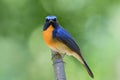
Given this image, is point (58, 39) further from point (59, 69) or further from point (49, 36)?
point (59, 69)

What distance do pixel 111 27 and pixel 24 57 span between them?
97 centimetres

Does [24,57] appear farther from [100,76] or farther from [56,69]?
[56,69]

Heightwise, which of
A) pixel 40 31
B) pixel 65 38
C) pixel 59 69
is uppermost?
pixel 40 31

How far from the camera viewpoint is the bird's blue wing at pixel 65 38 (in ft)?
13.5

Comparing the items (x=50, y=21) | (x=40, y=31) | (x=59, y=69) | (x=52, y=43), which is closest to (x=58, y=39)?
(x=52, y=43)

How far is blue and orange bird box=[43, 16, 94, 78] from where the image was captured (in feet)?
13.6

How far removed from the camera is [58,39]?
14.1 feet

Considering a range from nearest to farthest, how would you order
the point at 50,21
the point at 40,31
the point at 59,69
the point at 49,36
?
1. the point at 59,69
2. the point at 50,21
3. the point at 49,36
4. the point at 40,31

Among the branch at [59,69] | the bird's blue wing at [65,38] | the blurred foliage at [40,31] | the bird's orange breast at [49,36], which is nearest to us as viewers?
the branch at [59,69]

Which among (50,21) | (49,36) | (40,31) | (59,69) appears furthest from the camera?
(40,31)

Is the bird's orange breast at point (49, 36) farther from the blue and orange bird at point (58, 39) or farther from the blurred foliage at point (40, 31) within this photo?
the blurred foliage at point (40, 31)

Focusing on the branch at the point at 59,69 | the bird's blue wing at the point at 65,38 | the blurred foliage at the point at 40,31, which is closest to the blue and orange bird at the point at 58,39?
the bird's blue wing at the point at 65,38

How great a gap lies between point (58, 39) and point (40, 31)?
94.8 inches

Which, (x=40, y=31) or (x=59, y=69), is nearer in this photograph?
(x=59, y=69)
